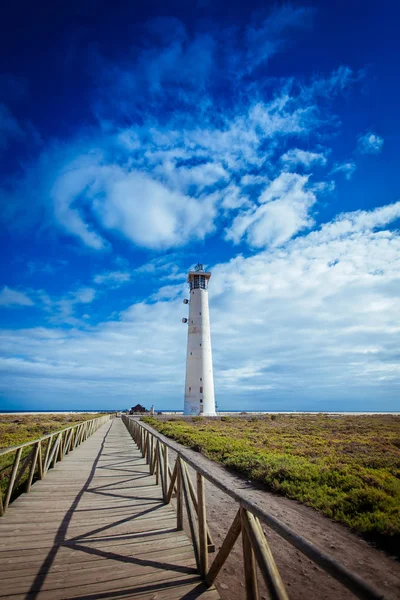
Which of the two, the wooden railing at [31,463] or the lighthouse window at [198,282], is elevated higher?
the lighthouse window at [198,282]

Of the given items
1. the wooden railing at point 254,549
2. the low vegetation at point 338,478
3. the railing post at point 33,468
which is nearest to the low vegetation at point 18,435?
the railing post at point 33,468

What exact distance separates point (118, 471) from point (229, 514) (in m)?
4.72

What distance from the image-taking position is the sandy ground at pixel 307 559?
4.41 metres

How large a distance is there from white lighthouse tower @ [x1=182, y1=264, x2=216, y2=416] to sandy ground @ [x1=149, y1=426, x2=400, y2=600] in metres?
30.2

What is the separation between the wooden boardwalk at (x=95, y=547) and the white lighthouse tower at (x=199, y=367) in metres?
30.1

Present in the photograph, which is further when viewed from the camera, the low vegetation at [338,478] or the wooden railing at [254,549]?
the low vegetation at [338,478]

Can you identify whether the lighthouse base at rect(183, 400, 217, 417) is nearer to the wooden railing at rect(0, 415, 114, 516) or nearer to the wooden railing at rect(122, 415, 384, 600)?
the wooden railing at rect(0, 415, 114, 516)

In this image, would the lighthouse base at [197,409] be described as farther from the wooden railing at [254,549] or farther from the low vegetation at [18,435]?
the wooden railing at [254,549]

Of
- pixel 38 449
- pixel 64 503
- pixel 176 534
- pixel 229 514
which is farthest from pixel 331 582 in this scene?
pixel 38 449

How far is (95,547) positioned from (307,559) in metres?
3.62

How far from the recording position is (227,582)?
4375 millimetres

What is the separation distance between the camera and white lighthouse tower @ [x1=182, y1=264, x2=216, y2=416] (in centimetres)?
3816

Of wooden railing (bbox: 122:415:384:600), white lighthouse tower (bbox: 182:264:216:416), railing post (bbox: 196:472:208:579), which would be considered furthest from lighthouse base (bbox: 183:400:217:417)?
railing post (bbox: 196:472:208:579)

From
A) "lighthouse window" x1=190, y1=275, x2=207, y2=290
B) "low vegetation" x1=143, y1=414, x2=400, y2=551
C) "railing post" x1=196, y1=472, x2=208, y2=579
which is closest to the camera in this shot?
"railing post" x1=196, y1=472, x2=208, y2=579
